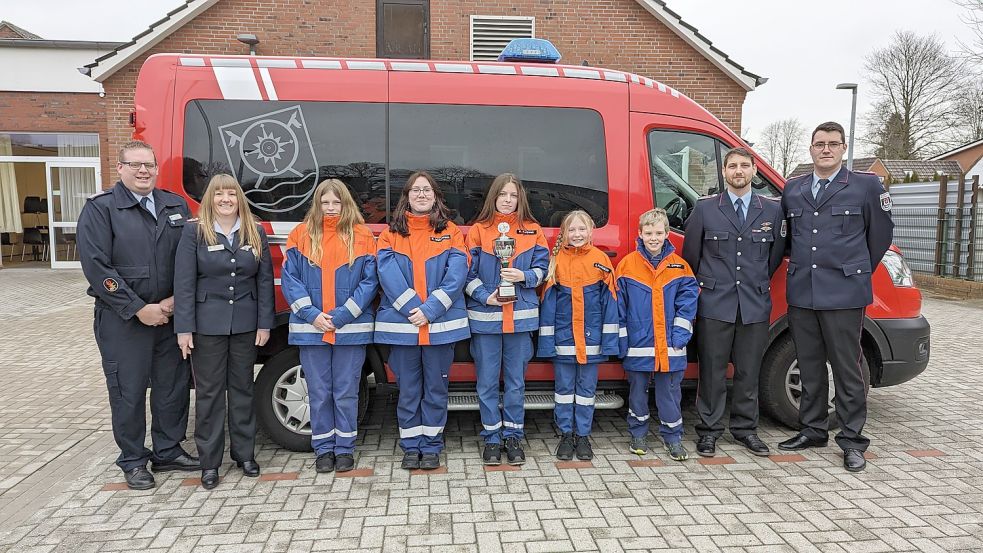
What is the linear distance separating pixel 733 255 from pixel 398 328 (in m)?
2.17

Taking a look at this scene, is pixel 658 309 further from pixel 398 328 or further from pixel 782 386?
pixel 398 328

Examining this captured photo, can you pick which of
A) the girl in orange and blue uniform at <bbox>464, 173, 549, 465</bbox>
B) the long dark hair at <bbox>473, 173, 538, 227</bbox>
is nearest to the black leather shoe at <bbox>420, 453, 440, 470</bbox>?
the girl in orange and blue uniform at <bbox>464, 173, 549, 465</bbox>

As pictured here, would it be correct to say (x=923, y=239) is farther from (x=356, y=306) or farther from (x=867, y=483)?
(x=356, y=306)

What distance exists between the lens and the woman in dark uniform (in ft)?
11.6

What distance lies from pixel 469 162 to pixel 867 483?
10.2ft

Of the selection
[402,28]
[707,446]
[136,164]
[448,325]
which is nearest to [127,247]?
[136,164]

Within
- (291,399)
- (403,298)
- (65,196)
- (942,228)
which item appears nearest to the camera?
(403,298)

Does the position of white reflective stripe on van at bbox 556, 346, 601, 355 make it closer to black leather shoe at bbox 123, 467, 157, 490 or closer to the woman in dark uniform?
the woman in dark uniform

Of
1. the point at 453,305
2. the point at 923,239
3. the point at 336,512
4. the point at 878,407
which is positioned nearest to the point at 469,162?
the point at 453,305

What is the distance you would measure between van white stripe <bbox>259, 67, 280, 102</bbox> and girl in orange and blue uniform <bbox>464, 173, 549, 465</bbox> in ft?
4.81

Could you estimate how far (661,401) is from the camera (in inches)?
161

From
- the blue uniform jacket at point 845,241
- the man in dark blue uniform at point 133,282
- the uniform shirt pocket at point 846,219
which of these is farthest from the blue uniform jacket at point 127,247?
the uniform shirt pocket at point 846,219

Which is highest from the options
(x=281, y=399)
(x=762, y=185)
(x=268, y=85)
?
(x=268, y=85)

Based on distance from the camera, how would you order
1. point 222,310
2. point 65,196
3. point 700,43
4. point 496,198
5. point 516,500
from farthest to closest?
point 65,196 < point 700,43 < point 496,198 < point 222,310 < point 516,500
